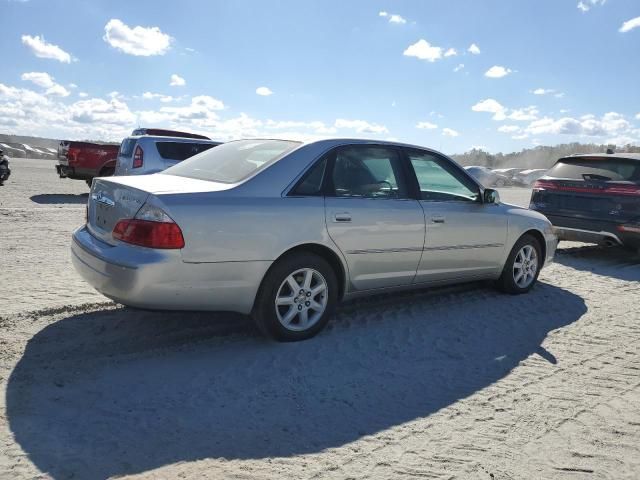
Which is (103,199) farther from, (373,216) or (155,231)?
(373,216)

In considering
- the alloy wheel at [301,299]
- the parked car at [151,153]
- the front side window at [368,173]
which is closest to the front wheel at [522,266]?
the front side window at [368,173]

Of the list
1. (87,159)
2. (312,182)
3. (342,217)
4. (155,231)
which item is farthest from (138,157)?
(155,231)

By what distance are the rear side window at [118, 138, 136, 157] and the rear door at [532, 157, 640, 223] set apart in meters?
7.92

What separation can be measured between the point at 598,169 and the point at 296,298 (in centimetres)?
609

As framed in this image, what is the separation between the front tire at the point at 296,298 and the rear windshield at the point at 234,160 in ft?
2.53

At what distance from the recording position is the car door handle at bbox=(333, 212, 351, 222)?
4461 mm

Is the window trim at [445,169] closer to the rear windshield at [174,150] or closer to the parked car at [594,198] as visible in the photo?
the parked car at [594,198]

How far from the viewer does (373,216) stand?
4.69 m

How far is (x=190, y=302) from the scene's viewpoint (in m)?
3.89

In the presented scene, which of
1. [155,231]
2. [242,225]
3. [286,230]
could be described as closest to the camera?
[155,231]

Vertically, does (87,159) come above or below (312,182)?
above

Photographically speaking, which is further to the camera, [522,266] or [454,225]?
[522,266]

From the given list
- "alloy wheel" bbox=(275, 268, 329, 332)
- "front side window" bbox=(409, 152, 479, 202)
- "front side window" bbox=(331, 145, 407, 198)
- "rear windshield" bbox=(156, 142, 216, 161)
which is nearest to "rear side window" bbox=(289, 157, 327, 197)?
"front side window" bbox=(331, 145, 407, 198)

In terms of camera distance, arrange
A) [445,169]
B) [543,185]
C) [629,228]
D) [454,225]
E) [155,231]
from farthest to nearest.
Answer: [543,185] < [629,228] < [445,169] < [454,225] < [155,231]
